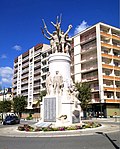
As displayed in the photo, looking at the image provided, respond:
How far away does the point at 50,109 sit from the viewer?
777 inches

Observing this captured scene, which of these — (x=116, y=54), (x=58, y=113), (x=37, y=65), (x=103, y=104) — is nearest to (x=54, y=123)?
(x=58, y=113)

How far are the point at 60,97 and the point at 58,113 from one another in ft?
4.96

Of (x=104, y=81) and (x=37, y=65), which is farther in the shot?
(x=37, y=65)

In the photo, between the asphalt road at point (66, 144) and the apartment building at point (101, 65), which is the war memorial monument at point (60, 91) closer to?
the asphalt road at point (66, 144)

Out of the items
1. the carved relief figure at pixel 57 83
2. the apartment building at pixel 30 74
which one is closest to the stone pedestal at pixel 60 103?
the carved relief figure at pixel 57 83

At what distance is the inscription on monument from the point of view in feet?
63.8

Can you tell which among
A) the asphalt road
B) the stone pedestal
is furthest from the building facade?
the asphalt road

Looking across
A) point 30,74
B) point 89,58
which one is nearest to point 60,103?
point 89,58

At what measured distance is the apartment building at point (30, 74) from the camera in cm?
8029

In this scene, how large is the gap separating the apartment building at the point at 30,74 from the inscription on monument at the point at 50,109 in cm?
5669

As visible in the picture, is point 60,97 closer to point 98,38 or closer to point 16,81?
point 98,38

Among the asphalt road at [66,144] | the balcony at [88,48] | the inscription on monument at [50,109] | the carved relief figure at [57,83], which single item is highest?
the balcony at [88,48]

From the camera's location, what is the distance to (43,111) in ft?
66.7

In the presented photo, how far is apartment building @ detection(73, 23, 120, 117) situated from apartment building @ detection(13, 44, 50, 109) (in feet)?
69.3
